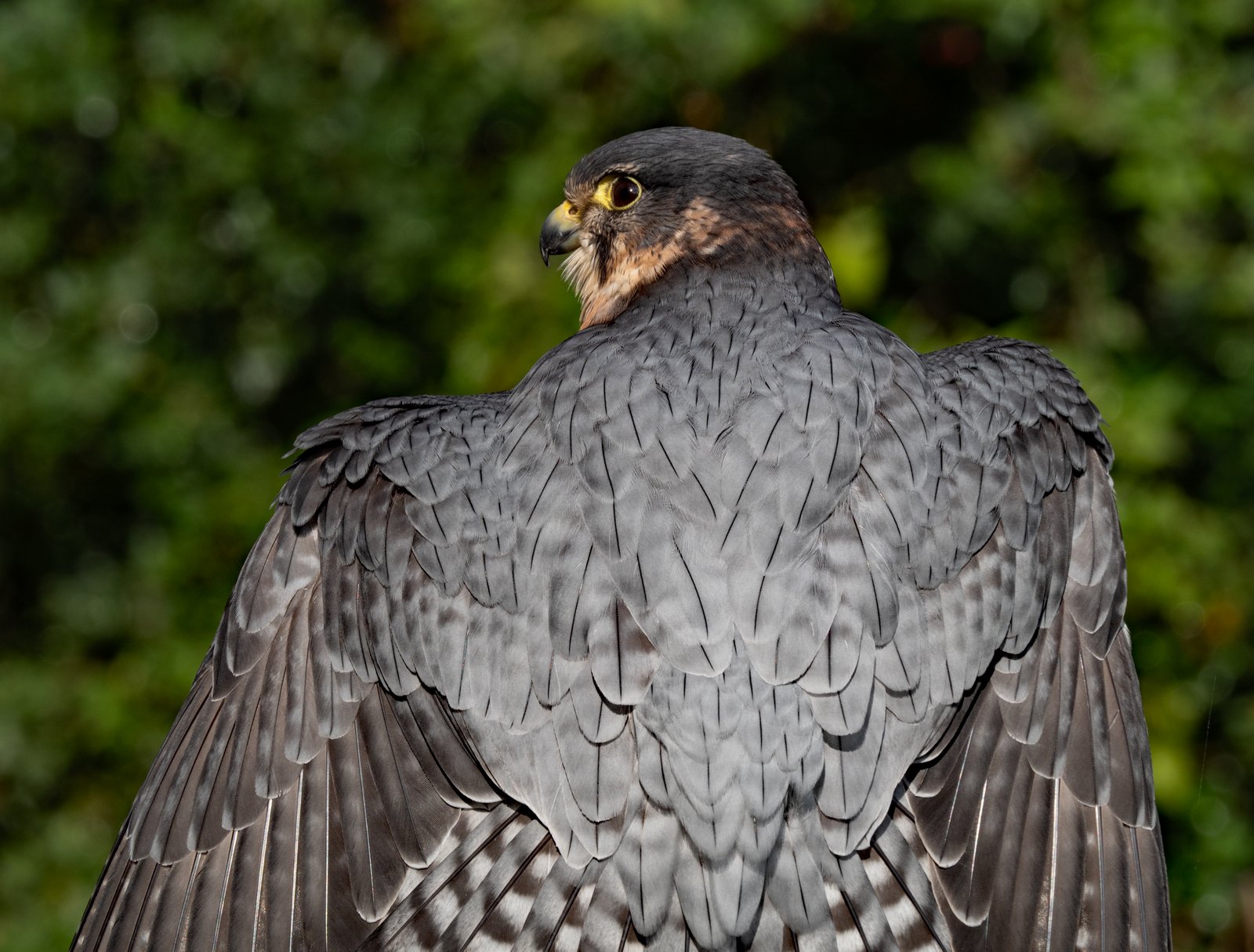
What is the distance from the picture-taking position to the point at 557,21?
4836mm

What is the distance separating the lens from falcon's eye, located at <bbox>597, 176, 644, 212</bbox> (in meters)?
3.25

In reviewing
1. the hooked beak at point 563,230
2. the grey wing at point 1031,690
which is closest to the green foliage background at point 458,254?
the hooked beak at point 563,230

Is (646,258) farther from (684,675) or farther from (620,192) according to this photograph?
(684,675)

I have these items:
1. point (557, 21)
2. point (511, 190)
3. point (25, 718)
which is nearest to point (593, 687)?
point (511, 190)

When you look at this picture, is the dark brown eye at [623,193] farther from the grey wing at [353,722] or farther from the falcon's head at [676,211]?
the grey wing at [353,722]

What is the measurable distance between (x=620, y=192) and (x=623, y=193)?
10 millimetres

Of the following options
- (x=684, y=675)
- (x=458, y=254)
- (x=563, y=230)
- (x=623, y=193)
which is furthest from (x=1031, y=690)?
(x=458, y=254)

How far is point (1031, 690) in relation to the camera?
2590 mm

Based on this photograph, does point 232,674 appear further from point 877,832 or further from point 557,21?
point 557,21

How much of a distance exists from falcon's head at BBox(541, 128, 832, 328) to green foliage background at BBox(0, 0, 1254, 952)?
3.64 ft

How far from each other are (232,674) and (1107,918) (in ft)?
5.95

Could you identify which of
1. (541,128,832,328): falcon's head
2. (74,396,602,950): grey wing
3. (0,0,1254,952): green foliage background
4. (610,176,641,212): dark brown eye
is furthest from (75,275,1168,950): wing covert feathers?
(0,0,1254,952): green foliage background

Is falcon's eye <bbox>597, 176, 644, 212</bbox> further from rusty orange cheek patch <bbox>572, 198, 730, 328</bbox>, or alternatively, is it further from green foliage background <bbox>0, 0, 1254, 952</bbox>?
green foliage background <bbox>0, 0, 1254, 952</bbox>

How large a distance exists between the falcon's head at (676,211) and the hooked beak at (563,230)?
0.08 ft
